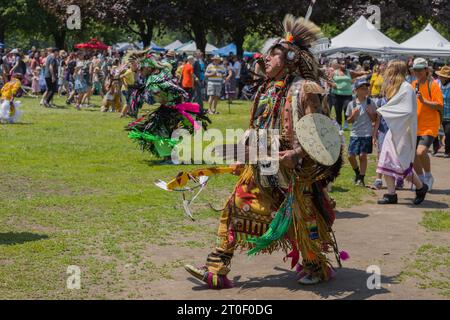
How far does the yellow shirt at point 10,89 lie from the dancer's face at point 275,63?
13433 mm

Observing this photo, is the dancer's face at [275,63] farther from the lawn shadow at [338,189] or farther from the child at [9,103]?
the child at [9,103]

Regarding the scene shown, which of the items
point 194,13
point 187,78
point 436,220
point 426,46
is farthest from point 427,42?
point 436,220

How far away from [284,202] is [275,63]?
3.69 ft

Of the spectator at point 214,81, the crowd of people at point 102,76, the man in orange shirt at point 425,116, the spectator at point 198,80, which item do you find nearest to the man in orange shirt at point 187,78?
the crowd of people at point 102,76

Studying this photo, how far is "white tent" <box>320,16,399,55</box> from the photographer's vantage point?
26562 millimetres

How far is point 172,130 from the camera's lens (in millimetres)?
12664

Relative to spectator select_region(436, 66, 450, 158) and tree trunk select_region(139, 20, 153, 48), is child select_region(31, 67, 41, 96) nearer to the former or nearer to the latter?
tree trunk select_region(139, 20, 153, 48)

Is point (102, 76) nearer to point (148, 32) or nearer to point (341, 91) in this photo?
point (148, 32)

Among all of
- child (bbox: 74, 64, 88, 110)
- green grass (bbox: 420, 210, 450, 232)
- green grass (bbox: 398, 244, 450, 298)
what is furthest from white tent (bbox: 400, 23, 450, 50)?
green grass (bbox: 398, 244, 450, 298)

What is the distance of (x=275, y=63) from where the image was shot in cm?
592

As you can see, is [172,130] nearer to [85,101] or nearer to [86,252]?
[86,252]

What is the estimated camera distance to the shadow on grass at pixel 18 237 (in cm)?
729

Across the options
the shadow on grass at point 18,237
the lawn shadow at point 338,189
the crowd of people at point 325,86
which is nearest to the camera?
the shadow on grass at point 18,237

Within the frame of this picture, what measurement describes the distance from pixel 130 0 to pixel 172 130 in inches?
886
